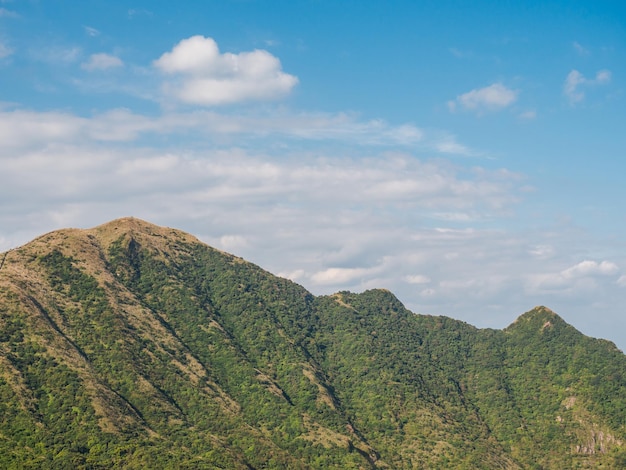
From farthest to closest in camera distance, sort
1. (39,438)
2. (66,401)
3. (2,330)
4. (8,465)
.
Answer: (2,330) < (66,401) < (39,438) < (8,465)

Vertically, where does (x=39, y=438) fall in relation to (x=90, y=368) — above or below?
below

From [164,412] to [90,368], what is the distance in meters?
23.5

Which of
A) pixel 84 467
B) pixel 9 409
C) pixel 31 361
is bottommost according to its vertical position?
pixel 84 467

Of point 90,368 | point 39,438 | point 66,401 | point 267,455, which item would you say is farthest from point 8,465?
point 267,455

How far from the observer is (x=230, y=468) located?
177750 millimetres

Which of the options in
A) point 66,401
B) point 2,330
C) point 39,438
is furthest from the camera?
point 2,330

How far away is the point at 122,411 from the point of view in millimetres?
187875

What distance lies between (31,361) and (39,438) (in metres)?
26.4

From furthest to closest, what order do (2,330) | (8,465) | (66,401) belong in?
(2,330), (66,401), (8,465)

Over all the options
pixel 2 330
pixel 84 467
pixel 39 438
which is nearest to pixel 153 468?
pixel 84 467

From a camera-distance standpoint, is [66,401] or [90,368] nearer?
[66,401]

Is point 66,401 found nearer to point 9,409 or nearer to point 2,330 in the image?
point 9,409

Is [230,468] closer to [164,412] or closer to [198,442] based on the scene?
[198,442]

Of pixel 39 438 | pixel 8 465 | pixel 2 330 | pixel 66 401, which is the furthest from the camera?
pixel 2 330
